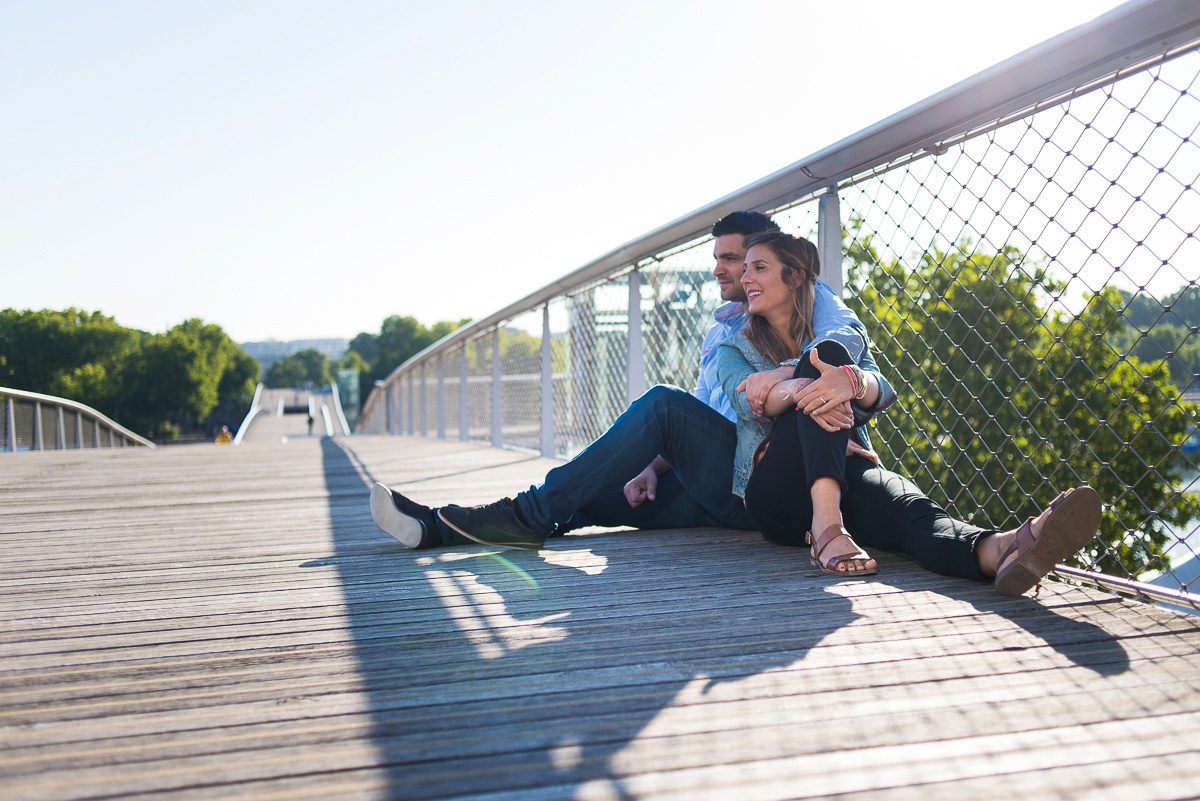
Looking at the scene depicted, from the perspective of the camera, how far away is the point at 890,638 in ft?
4.87

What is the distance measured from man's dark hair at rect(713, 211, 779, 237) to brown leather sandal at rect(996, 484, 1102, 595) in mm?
1151

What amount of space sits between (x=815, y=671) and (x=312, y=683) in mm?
716

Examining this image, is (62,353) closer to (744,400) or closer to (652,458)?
(652,458)

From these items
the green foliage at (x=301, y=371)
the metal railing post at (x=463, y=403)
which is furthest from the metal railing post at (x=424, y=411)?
the green foliage at (x=301, y=371)

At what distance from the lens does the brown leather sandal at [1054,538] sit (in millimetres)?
1558

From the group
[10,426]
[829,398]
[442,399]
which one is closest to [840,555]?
[829,398]

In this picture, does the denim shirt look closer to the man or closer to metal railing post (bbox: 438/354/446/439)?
the man

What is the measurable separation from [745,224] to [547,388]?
11.2 ft

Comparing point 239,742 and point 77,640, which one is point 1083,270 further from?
point 77,640

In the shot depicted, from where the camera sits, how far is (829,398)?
1857 mm

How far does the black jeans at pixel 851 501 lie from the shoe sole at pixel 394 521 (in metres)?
0.84

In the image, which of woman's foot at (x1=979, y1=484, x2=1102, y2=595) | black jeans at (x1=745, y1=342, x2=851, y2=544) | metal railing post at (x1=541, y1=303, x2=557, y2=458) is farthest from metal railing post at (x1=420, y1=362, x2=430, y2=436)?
woman's foot at (x1=979, y1=484, x2=1102, y2=595)

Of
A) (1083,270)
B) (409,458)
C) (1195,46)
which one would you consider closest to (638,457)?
(1083,270)

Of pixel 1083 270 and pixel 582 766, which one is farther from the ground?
pixel 1083 270
